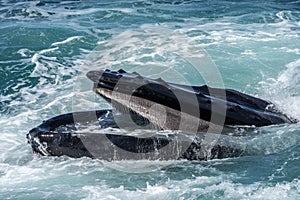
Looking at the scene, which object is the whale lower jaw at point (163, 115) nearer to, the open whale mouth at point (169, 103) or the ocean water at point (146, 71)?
the open whale mouth at point (169, 103)

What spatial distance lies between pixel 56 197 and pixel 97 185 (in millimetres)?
618

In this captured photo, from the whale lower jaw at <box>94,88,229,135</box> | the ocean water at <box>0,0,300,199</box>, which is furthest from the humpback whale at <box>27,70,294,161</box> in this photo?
the ocean water at <box>0,0,300,199</box>

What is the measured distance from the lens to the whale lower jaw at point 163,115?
8414mm

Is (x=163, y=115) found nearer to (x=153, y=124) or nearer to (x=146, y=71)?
(x=153, y=124)

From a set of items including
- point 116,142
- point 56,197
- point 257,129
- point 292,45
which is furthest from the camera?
point 292,45

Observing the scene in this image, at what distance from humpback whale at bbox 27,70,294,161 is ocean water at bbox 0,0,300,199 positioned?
0.19 meters

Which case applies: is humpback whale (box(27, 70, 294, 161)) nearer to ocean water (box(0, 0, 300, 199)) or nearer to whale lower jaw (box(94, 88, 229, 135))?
whale lower jaw (box(94, 88, 229, 135))

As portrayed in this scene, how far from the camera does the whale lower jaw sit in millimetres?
8414

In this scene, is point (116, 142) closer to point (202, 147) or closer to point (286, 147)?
point (202, 147)

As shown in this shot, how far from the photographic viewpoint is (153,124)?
349 inches

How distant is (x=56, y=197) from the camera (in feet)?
25.3

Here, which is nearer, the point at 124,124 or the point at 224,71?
the point at 124,124

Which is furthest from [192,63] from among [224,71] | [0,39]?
[0,39]

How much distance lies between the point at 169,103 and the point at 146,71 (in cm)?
711
